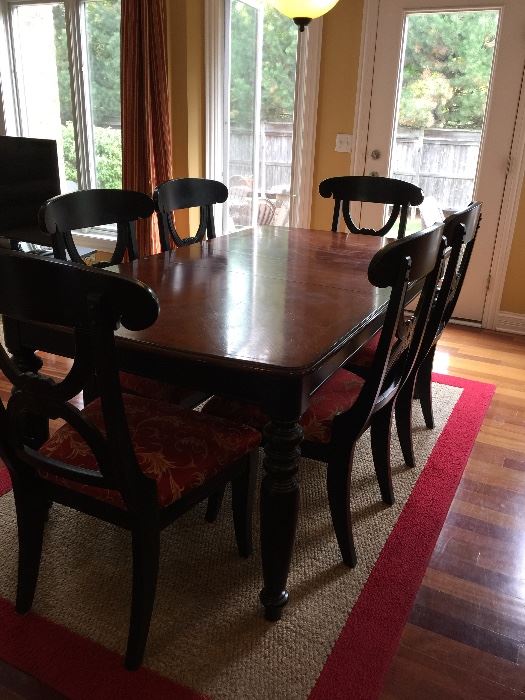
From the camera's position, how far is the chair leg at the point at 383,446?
1761 millimetres

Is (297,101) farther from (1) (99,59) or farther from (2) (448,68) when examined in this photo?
(1) (99,59)

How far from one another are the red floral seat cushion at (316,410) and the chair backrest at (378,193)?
47.9 inches

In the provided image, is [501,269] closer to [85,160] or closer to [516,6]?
[516,6]

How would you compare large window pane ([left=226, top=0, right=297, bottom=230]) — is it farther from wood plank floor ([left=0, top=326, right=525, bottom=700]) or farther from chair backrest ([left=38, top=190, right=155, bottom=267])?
wood plank floor ([left=0, top=326, right=525, bottom=700])

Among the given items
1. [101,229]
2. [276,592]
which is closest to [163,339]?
[276,592]

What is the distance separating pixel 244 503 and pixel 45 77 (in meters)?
4.47

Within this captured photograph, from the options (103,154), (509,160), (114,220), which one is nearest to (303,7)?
(114,220)

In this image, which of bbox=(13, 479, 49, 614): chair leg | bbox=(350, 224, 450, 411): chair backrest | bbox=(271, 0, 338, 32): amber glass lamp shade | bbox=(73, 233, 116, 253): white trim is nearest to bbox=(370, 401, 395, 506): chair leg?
bbox=(350, 224, 450, 411): chair backrest

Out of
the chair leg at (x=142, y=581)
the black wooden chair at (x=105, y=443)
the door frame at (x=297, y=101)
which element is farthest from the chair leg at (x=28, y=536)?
the door frame at (x=297, y=101)

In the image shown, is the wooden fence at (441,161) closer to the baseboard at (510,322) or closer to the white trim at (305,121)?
the white trim at (305,121)

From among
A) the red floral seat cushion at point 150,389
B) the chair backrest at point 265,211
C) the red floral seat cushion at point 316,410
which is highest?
the chair backrest at point 265,211

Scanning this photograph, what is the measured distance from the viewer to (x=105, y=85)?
174 inches

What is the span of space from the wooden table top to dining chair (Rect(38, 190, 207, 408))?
225 millimetres

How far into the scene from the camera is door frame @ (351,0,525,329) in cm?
337
